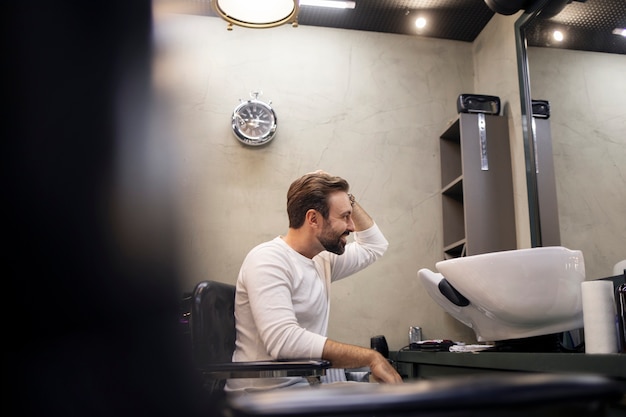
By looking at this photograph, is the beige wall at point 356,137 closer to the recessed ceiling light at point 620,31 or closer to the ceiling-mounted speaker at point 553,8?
the ceiling-mounted speaker at point 553,8

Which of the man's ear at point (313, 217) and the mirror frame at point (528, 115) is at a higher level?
the mirror frame at point (528, 115)

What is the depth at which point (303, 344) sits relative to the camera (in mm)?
2016

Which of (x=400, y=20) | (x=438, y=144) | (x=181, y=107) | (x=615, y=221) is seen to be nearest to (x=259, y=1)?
(x=400, y=20)

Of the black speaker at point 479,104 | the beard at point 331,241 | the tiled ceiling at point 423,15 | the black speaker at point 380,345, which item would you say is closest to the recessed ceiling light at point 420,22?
the tiled ceiling at point 423,15

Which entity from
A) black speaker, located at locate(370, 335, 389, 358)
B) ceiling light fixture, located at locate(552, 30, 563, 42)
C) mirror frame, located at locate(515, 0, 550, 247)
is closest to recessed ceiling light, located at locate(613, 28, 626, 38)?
ceiling light fixture, located at locate(552, 30, 563, 42)

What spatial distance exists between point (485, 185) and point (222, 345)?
7.62 ft

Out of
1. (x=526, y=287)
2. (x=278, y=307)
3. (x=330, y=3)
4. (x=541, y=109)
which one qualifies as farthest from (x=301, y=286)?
(x=330, y=3)

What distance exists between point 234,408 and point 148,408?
0.36ft

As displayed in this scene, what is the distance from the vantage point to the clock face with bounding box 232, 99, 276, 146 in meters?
4.14

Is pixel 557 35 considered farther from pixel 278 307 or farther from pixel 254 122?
pixel 278 307

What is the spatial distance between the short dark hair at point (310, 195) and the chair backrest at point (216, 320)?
1.51 feet

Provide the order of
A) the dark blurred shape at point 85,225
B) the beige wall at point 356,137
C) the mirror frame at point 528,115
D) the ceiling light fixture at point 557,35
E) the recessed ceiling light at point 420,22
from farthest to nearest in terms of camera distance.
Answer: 1. the recessed ceiling light at point 420,22
2. the beige wall at point 356,137
3. the mirror frame at point 528,115
4. the ceiling light fixture at point 557,35
5. the dark blurred shape at point 85,225

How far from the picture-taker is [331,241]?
8.36 ft

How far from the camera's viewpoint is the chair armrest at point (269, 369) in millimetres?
1617
